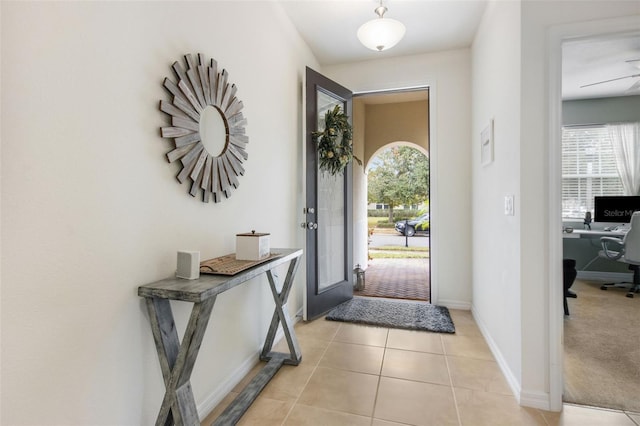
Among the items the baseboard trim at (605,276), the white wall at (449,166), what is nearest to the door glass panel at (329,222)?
the white wall at (449,166)

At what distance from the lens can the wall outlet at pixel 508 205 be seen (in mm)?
1830

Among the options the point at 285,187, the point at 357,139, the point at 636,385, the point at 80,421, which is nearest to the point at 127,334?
the point at 80,421

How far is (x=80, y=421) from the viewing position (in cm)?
101

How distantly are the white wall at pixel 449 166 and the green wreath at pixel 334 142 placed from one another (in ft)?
2.81

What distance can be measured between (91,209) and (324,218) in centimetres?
226

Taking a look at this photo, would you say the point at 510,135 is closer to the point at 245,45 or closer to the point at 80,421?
the point at 245,45

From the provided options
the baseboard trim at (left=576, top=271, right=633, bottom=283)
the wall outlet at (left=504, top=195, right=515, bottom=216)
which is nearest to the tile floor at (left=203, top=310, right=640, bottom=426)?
the wall outlet at (left=504, top=195, right=515, bottom=216)

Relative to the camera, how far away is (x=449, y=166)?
327 cm

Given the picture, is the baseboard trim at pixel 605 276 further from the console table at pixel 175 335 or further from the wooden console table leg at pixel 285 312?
the console table at pixel 175 335

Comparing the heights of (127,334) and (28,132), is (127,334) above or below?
below

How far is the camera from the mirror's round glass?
160cm

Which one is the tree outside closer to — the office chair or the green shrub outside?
the green shrub outside

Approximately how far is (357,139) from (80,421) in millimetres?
4908

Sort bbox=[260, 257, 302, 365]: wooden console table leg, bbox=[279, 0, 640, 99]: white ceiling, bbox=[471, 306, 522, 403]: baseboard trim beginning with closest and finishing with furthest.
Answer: bbox=[471, 306, 522, 403]: baseboard trim
bbox=[260, 257, 302, 365]: wooden console table leg
bbox=[279, 0, 640, 99]: white ceiling
